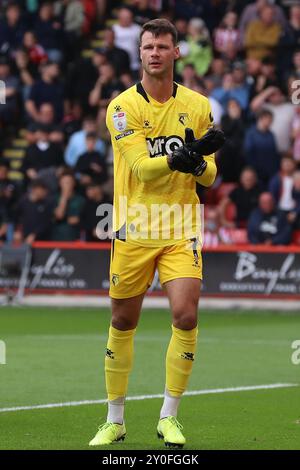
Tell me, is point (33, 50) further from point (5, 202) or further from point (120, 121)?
point (120, 121)

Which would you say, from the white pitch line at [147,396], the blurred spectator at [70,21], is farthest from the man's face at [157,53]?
the blurred spectator at [70,21]

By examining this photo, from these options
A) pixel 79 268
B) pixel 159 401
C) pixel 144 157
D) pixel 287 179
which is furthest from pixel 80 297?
pixel 144 157

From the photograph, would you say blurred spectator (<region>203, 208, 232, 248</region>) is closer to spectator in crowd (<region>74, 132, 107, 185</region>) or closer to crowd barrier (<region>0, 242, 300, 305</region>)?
crowd barrier (<region>0, 242, 300, 305</region>)

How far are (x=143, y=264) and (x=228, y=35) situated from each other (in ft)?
51.1

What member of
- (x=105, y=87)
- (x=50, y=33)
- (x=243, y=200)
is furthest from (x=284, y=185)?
(x=50, y=33)

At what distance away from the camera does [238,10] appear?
24078mm

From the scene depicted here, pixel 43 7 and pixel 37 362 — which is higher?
pixel 43 7

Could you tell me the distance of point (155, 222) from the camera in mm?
8492

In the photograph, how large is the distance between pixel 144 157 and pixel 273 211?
491 inches

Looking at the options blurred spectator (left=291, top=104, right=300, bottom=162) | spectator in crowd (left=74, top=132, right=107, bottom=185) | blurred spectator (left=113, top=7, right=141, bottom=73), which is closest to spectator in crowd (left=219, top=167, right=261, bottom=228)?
blurred spectator (left=291, top=104, right=300, bottom=162)

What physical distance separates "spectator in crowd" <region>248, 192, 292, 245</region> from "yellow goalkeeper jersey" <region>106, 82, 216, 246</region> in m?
11.9
